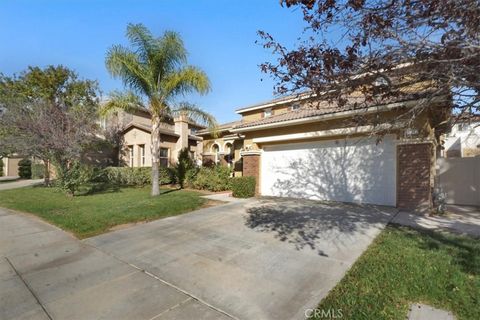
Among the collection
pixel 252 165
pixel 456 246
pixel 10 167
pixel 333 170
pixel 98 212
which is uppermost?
pixel 252 165

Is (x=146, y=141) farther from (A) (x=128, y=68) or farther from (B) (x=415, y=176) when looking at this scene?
(B) (x=415, y=176)

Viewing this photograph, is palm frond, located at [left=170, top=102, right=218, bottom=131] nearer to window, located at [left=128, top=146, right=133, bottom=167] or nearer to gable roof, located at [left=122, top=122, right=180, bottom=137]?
gable roof, located at [left=122, top=122, right=180, bottom=137]

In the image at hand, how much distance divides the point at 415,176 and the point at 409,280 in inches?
224

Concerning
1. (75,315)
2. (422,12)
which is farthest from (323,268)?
(422,12)

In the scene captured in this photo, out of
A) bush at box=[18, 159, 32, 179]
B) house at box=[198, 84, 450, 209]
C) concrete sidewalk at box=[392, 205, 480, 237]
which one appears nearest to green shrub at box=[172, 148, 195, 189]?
house at box=[198, 84, 450, 209]

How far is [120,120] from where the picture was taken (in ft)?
74.3

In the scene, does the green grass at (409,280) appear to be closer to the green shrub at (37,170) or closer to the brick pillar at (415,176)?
the brick pillar at (415,176)

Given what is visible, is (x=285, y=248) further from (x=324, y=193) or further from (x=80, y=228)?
(x=324, y=193)

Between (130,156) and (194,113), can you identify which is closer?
(194,113)

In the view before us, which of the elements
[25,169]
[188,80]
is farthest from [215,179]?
[25,169]

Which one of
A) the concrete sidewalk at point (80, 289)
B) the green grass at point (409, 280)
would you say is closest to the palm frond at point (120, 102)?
the concrete sidewalk at point (80, 289)

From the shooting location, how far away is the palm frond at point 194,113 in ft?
41.9

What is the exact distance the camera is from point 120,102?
39.2 feet

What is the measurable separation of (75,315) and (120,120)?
858 inches
